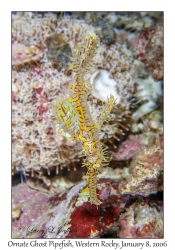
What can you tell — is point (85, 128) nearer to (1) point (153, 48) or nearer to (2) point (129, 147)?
(2) point (129, 147)

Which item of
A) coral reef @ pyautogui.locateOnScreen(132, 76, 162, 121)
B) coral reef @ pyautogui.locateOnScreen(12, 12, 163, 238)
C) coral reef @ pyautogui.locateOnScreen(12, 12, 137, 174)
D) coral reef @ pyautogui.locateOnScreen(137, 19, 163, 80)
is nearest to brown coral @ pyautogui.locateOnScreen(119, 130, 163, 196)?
coral reef @ pyautogui.locateOnScreen(12, 12, 163, 238)

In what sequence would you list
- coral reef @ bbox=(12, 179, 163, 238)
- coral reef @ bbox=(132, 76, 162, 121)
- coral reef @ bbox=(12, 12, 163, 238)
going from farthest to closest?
coral reef @ bbox=(132, 76, 162, 121) < coral reef @ bbox=(12, 179, 163, 238) < coral reef @ bbox=(12, 12, 163, 238)

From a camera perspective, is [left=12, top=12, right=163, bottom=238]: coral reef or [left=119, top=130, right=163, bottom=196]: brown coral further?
[left=119, top=130, right=163, bottom=196]: brown coral

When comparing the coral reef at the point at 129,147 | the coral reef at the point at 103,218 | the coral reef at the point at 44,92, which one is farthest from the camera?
the coral reef at the point at 129,147

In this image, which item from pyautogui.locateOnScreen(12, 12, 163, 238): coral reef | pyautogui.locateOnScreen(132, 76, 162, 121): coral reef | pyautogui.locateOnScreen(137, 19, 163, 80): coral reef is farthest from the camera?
pyautogui.locateOnScreen(132, 76, 162, 121): coral reef

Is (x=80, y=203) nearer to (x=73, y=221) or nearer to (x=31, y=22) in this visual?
(x=73, y=221)

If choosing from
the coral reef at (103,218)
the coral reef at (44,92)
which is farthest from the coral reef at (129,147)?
the coral reef at (103,218)

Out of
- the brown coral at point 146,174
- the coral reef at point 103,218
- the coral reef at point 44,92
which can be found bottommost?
the coral reef at point 103,218

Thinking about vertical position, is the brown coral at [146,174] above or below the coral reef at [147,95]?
below

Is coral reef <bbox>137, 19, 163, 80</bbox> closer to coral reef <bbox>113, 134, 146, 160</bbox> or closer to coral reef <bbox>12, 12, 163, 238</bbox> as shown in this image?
coral reef <bbox>12, 12, 163, 238</bbox>

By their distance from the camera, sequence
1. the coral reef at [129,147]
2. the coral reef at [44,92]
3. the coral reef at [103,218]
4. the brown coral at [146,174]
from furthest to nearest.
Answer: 1. the coral reef at [129,147]
2. the coral reef at [44,92]
3. the brown coral at [146,174]
4. the coral reef at [103,218]

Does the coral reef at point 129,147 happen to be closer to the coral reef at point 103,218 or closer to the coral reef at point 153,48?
the coral reef at point 103,218

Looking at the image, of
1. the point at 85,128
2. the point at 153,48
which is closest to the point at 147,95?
the point at 153,48
